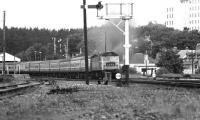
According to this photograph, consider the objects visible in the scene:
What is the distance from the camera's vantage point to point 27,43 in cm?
17125

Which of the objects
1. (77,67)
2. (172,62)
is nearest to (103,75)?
(77,67)

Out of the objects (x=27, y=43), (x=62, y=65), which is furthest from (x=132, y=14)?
(x=27, y=43)

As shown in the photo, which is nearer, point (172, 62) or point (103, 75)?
point (103, 75)

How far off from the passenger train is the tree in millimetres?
19426

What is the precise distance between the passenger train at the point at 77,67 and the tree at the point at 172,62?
1943cm

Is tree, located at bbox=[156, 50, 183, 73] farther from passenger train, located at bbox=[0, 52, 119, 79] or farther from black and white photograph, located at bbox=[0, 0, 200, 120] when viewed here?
passenger train, located at bbox=[0, 52, 119, 79]

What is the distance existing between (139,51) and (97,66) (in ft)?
281

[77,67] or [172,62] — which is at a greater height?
[172,62]

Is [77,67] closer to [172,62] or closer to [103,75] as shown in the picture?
[103,75]

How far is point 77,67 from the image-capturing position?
56.0 metres

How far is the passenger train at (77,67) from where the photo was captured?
50938 mm

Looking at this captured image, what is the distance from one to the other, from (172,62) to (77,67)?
78.0ft

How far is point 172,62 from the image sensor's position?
73.8 metres

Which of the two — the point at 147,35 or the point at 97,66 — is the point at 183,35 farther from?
the point at 97,66
